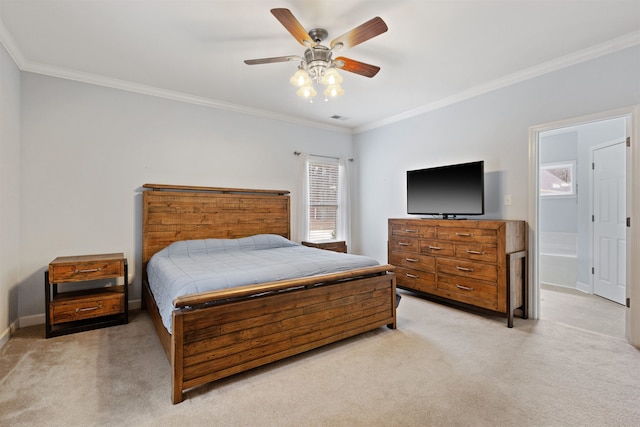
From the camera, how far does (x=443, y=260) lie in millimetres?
3660

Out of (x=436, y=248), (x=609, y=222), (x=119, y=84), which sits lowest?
(x=436, y=248)

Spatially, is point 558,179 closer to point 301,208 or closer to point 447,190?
point 447,190

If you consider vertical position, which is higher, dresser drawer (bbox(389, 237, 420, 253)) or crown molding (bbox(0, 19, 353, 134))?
crown molding (bbox(0, 19, 353, 134))

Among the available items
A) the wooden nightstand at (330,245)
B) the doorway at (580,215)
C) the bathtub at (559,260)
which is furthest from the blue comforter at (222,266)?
the bathtub at (559,260)

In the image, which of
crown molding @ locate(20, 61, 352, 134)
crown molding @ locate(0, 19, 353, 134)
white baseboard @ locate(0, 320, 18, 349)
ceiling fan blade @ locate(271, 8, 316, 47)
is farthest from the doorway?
white baseboard @ locate(0, 320, 18, 349)

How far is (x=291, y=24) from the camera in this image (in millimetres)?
2016

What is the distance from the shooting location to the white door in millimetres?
3822

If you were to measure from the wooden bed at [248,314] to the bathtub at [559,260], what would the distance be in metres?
3.34

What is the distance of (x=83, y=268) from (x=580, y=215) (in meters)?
6.37

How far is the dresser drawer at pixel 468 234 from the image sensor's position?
3211 millimetres

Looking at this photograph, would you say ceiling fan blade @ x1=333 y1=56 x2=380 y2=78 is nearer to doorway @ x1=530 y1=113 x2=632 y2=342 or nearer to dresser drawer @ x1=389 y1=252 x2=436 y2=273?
doorway @ x1=530 y1=113 x2=632 y2=342

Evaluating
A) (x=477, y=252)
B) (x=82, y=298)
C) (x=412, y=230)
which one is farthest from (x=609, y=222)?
(x=82, y=298)

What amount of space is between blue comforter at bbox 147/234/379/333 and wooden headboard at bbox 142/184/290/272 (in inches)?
9.5

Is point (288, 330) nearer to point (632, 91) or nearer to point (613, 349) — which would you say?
point (613, 349)
